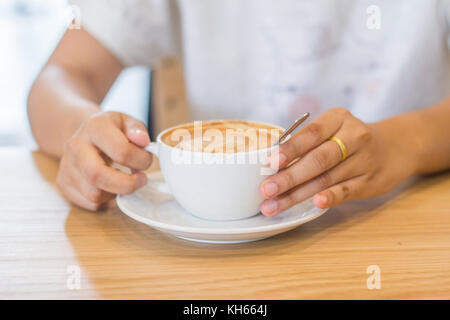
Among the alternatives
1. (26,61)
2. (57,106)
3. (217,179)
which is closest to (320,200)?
(217,179)

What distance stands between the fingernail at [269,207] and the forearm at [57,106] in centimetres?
39

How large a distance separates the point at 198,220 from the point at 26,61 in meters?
2.74

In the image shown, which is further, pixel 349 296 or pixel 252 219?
pixel 252 219

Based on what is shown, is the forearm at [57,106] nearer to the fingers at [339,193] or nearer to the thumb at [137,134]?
the thumb at [137,134]

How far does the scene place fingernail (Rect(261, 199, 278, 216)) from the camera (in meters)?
0.60

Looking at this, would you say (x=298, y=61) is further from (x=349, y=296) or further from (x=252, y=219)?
(x=349, y=296)

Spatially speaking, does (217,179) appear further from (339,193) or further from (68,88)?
(68,88)

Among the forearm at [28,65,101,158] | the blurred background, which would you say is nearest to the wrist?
the forearm at [28,65,101,158]

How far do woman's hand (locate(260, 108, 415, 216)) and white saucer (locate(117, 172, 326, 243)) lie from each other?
1.0 inches

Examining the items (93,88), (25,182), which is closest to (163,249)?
(25,182)

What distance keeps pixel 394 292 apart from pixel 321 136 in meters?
0.22
